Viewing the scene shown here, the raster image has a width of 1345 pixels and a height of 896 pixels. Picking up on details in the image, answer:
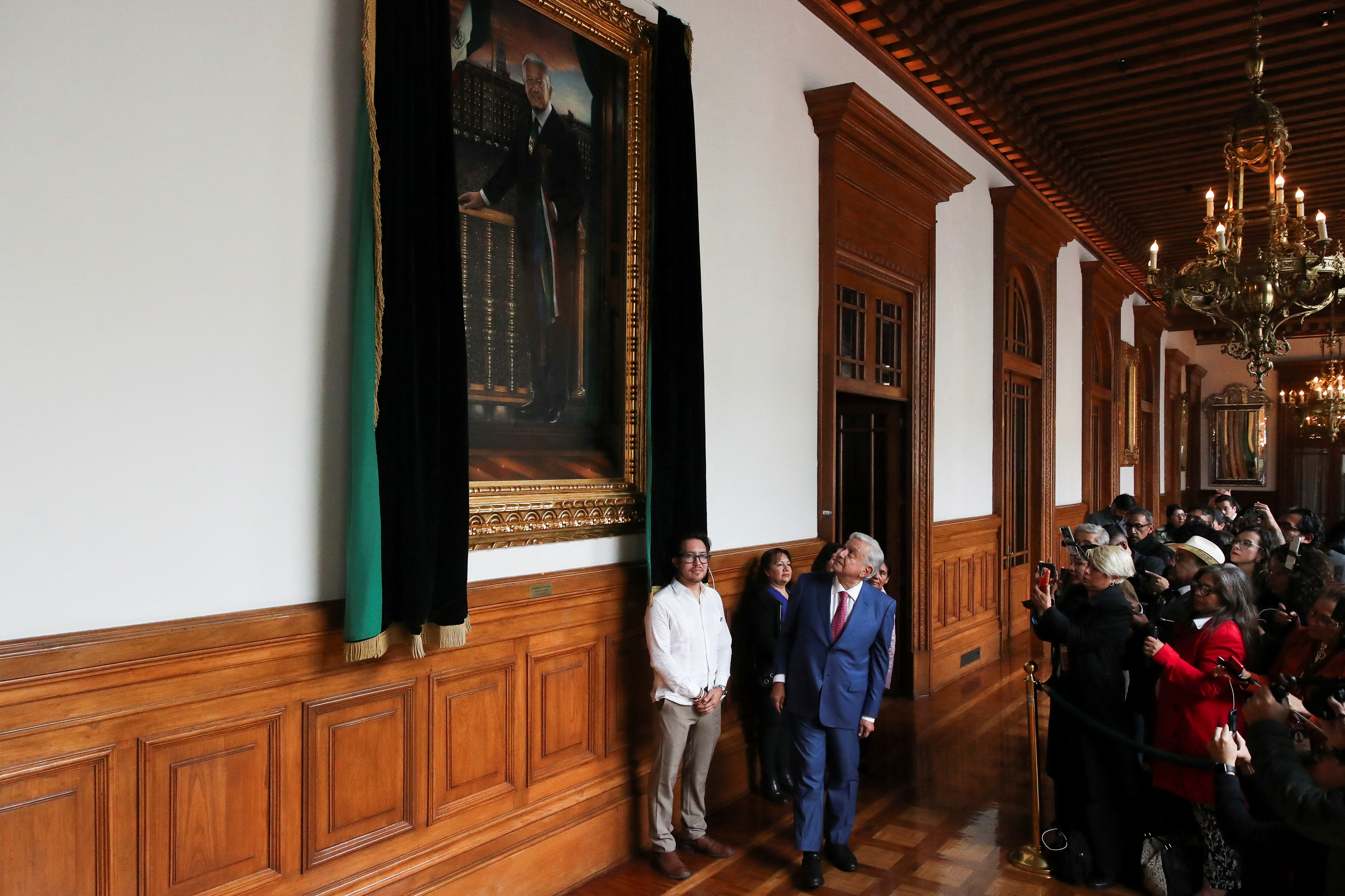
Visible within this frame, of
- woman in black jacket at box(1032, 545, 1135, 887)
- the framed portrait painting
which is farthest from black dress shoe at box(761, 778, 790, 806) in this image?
the framed portrait painting

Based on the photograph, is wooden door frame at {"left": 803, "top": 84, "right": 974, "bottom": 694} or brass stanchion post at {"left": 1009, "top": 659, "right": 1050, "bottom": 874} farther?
wooden door frame at {"left": 803, "top": 84, "right": 974, "bottom": 694}

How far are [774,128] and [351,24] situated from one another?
3245mm

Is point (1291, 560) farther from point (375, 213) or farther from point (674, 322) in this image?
point (375, 213)

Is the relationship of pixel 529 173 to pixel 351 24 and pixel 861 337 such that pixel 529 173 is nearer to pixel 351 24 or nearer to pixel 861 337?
pixel 351 24

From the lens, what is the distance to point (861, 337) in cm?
732

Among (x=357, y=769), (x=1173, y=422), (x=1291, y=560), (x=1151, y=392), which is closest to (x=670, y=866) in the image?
(x=357, y=769)

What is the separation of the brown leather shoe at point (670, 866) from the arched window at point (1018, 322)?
716 cm

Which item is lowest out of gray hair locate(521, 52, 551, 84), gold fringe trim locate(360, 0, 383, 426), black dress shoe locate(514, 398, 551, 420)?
black dress shoe locate(514, 398, 551, 420)

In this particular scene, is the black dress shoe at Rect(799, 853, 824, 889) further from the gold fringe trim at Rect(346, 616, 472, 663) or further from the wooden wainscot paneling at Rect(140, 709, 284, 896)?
the wooden wainscot paneling at Rect(140, 709, 284, 896)

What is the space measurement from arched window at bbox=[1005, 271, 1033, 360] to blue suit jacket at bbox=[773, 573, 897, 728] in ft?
20.4

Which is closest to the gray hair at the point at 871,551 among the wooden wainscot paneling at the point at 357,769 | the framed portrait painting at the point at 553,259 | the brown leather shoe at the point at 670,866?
the framed portrait painting at the point at 553,259

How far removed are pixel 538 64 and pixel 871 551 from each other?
2769mm

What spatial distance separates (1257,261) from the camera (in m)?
5.87

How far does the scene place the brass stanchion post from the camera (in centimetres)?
464
